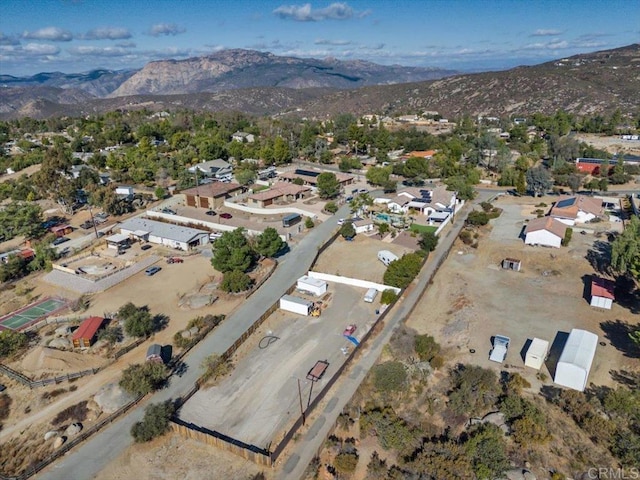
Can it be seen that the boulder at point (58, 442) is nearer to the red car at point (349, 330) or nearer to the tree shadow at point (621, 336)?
the red car at point (349, 330)

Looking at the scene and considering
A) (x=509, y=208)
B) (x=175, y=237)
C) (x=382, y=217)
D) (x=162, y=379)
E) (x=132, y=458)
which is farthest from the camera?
(x=509, y=208)

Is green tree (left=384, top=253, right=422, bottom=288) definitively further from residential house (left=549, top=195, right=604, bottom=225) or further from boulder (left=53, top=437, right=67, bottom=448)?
residential house (left=549, top=195, right=604, bottom=225)

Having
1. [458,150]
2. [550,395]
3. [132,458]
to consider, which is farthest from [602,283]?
[458,150]

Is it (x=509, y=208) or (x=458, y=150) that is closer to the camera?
(x=509, y=208)

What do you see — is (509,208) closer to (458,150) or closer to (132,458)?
(458,150)

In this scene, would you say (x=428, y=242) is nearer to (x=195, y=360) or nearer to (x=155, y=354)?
(x=195, y=360)

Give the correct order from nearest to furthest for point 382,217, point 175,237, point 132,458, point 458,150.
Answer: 1. point 132,458
2. point 175,237
3. point 382,217
4. point 458,150

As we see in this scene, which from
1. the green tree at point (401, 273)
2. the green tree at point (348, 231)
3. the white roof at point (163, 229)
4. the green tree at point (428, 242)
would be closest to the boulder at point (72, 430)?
the green tree at point (401, 273)
